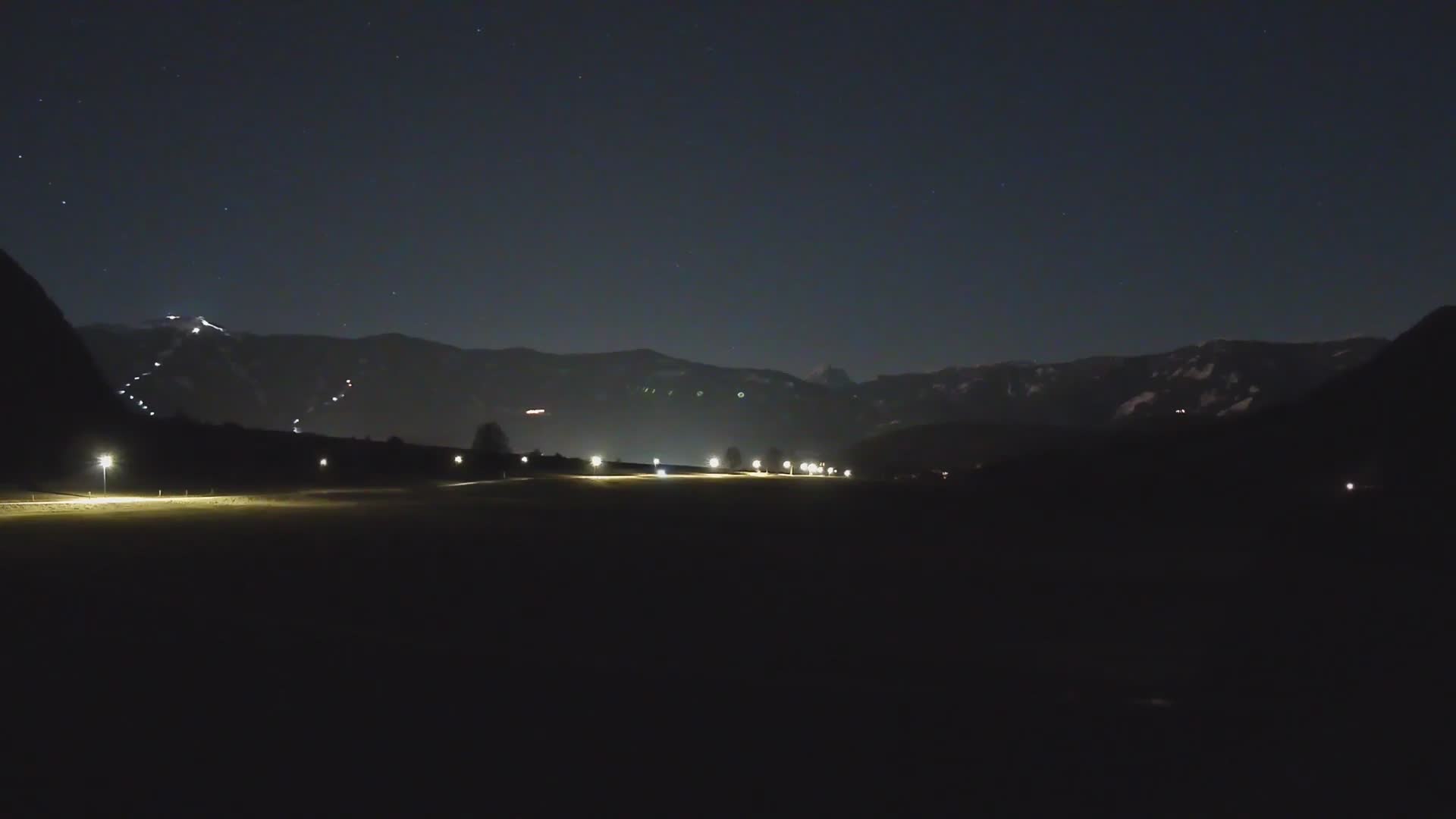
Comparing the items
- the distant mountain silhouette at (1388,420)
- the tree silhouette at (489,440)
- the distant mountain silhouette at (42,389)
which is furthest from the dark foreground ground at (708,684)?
the tree silhouette at (489,440)

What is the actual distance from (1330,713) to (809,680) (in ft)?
14.1

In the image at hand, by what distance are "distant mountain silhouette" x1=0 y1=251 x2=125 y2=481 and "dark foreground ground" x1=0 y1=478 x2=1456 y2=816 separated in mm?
42137

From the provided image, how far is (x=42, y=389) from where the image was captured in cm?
6738

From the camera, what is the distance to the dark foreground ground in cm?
599

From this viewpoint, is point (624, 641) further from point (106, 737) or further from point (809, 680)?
point (106, 737)

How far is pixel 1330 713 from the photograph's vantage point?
7.89 m

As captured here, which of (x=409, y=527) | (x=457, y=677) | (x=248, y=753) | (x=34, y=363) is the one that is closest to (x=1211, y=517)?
(x=409, y=527)

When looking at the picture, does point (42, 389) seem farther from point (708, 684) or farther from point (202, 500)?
point (708, 684)

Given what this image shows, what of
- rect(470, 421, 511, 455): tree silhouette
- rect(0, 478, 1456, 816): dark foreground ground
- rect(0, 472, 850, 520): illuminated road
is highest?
rect(470, 421, 511, 455): tree silhouette

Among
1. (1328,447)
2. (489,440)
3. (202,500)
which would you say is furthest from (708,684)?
(489,440)

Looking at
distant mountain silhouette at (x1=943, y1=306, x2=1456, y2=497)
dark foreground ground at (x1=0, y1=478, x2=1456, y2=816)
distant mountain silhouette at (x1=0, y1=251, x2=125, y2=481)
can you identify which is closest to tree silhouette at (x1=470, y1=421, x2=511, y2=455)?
distant mountain silhouette at (x1=0, y1=251, x2=125, y2=481)

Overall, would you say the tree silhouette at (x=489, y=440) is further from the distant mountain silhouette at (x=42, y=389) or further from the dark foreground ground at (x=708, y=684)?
the dark foreground ground at (x=708, y=684)

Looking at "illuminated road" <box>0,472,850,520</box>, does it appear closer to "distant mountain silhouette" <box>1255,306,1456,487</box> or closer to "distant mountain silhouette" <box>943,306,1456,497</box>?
"distant mountain silhouette" <box>943,306,1456,497</box>

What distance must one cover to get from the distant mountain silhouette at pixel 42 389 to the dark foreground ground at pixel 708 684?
42.1 meters
